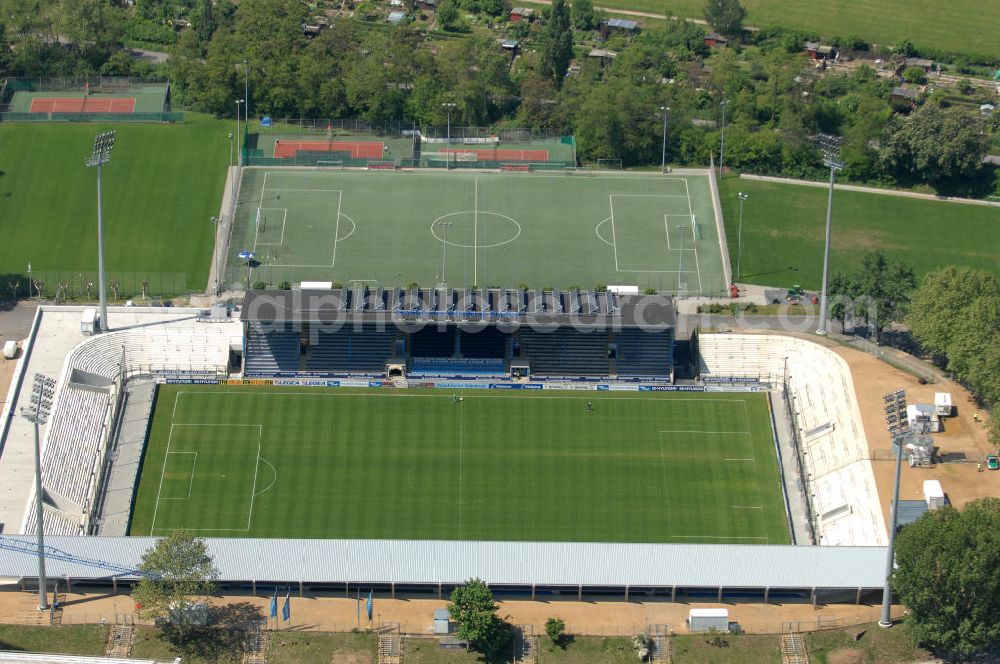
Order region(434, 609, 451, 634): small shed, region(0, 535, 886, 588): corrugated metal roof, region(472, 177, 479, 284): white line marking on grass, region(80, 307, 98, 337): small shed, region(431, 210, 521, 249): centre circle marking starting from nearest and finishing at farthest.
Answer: region(434, 609, 451, 634): small shed < region(0, 535, 886, 588): corrugated metal roof < region(80, 307, 98, 337): small shed < region(472, 177, 479, 284): white line marking on grass < region(431, 210, 521, 249): centre circle marking

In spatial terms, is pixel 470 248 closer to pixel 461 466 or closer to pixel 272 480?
pixel 461 466

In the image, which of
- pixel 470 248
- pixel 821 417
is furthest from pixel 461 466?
pixel 470 248

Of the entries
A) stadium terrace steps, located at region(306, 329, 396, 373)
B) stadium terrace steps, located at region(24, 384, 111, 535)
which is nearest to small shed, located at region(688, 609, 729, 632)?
stadium terrace steps, located at region(306, 329, 396, 373)

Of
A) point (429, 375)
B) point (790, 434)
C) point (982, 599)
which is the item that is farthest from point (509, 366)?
point (982, 599)

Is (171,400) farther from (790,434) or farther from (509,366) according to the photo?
(790,434)

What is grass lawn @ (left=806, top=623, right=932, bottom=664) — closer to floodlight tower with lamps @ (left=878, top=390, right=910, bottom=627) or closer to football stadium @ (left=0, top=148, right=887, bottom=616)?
floodlight tower with lamps @ (left=878, top=390, right=910, bottom=627)

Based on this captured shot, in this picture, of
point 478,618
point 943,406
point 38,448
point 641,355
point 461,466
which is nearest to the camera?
point 478,618

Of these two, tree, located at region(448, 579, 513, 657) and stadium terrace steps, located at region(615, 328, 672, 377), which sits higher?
stadium terrace steps, located at region(615, 328, 672, 377)
